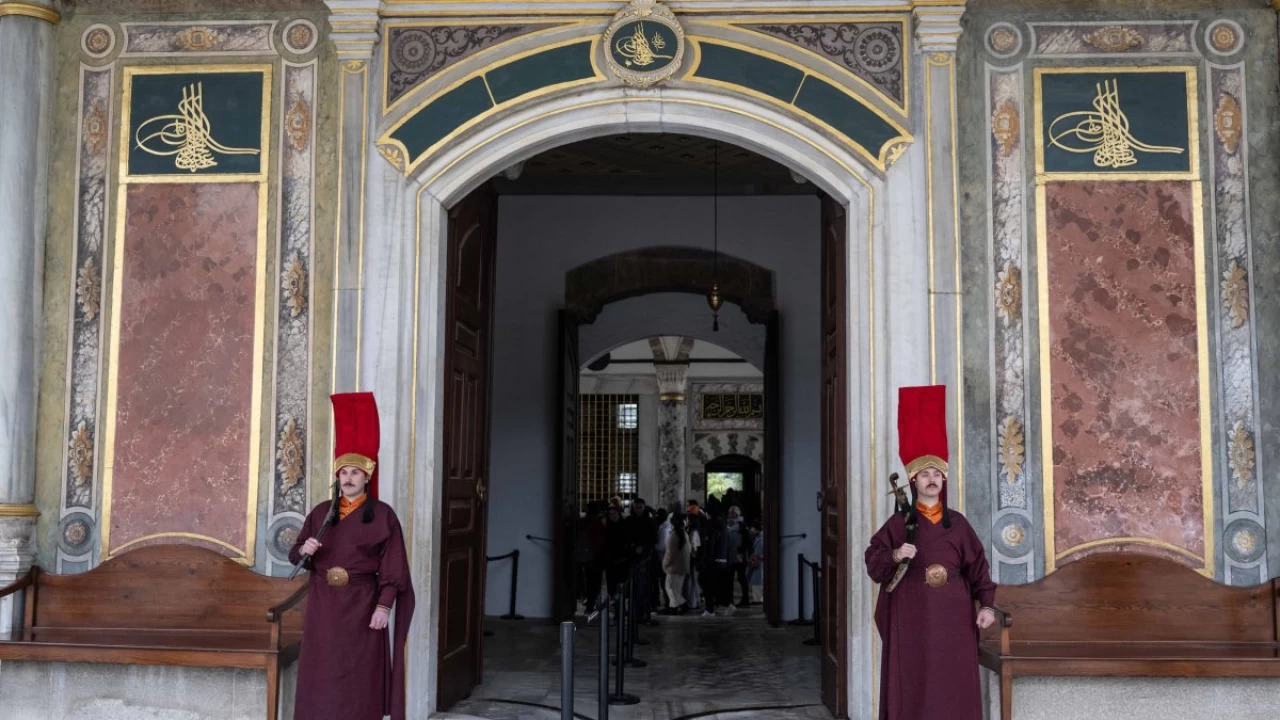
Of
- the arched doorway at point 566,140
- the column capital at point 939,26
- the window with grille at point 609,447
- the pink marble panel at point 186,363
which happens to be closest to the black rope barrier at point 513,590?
the arched doorway at point 566,140

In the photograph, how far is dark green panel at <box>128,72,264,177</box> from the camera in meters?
6.03

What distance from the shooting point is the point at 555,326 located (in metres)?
11.0

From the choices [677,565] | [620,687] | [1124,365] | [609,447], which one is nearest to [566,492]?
[677,565]

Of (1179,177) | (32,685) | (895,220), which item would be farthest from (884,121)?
(32,685)

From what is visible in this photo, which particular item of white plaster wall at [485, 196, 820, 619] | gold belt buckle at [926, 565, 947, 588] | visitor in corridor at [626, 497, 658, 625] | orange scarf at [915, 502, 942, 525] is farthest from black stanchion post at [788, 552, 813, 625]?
gold belt buckle at [926, 565, 947, 588]

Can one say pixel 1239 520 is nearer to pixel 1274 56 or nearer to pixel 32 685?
pixel 1274 56

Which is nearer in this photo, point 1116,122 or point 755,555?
point 1116,122

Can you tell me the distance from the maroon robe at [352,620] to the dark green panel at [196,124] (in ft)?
6.31

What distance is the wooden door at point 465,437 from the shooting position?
6289mm

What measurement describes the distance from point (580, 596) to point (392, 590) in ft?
32.2

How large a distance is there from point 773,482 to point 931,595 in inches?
232

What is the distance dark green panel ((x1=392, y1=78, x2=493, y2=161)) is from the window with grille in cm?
1538

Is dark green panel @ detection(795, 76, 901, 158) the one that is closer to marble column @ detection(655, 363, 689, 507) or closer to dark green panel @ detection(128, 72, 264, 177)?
dark green panel @ detection(128, 72, 264, 177)

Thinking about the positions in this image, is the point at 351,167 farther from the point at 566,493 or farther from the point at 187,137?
the point at 566,493
